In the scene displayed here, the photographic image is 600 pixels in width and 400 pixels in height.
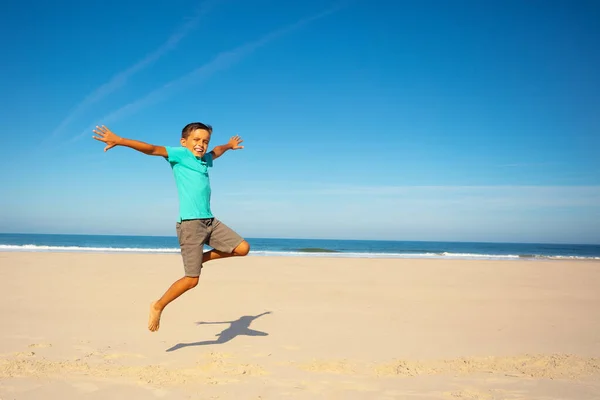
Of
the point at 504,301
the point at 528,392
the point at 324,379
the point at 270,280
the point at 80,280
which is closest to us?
the point at 528,392

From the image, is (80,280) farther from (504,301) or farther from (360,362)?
(504,301)

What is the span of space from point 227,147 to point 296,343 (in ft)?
7.39

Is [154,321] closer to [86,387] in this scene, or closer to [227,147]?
[86,387]

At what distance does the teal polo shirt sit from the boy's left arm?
0.48 meters

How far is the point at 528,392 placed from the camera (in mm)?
3154

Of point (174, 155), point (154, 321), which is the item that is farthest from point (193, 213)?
point (154, 321)

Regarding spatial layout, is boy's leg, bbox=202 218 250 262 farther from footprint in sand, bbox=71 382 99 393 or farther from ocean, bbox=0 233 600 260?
ocean, bbox=0 233 600 260

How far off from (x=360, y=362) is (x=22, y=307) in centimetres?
498

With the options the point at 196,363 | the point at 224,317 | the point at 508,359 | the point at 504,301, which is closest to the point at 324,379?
the point at 196,363

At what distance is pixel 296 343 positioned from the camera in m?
4.53

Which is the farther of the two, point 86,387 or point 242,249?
point 242,249

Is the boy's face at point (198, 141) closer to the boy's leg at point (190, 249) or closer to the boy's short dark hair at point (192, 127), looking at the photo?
the boy's short dark hair at point (192, 127)

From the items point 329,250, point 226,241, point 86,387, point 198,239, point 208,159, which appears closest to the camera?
point 86,387

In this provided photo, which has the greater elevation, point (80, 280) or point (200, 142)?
point (200, 142)
